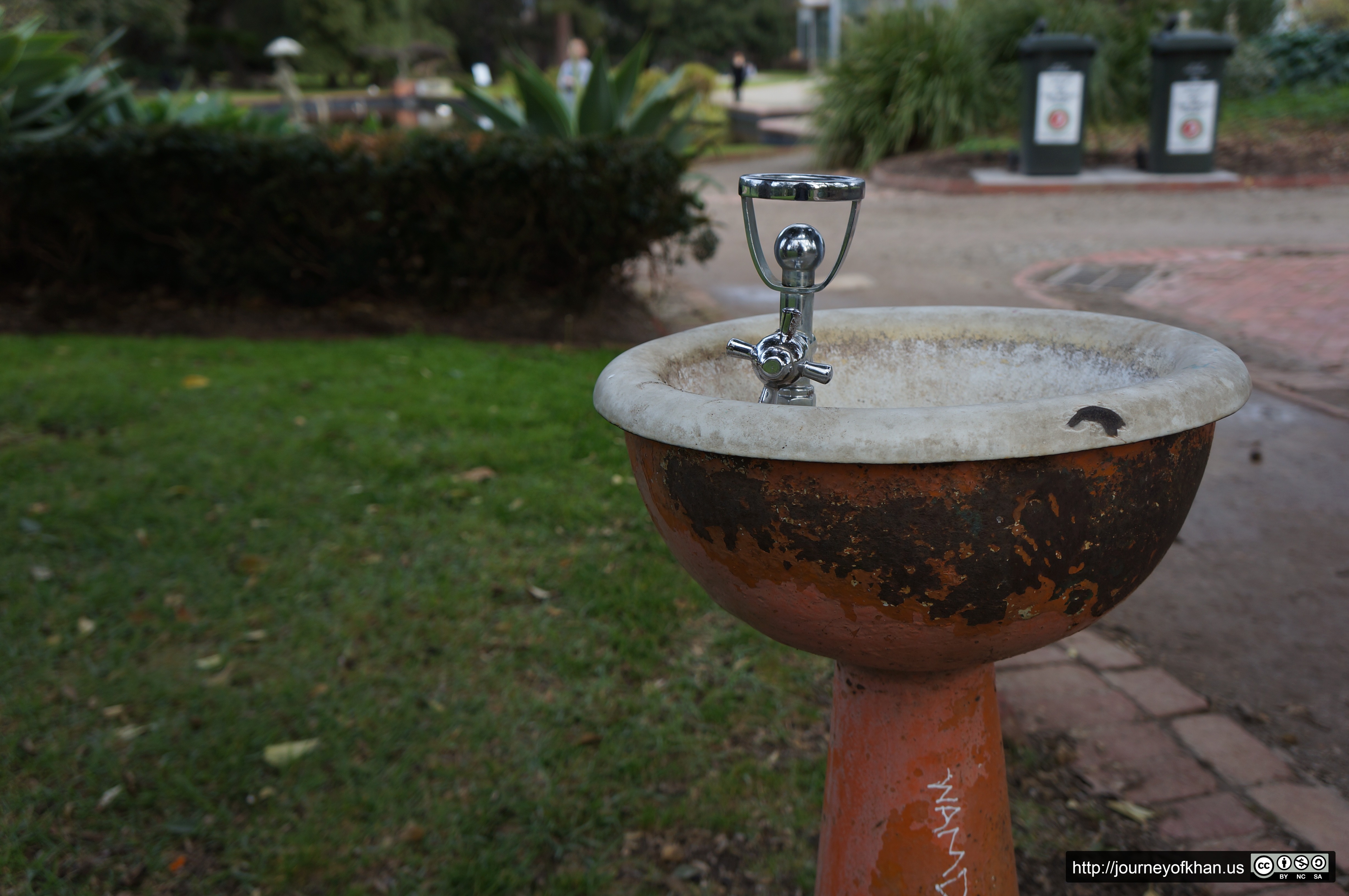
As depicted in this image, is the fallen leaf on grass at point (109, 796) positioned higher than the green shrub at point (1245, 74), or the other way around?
the green shrub at point (1245, 74)

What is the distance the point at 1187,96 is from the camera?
1049cm

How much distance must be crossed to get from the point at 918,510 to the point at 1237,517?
3.11m

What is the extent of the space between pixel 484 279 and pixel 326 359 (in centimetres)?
113

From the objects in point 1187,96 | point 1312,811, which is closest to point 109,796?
point 1312,811

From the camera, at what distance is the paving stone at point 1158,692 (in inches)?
98.7

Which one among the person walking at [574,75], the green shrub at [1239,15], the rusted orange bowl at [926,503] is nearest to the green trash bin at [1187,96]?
the green shrub at [1239,15]

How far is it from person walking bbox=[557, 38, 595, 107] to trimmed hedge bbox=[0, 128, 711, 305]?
0.83 m

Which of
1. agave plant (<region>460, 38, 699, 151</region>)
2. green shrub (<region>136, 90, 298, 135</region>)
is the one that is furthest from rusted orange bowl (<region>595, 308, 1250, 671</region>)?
green shrub (<region>136, 90, 298, 135</region>)

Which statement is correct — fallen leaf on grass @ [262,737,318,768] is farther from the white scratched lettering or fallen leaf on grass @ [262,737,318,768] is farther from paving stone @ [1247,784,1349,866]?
paving stone @ [1247,784,1349,866]

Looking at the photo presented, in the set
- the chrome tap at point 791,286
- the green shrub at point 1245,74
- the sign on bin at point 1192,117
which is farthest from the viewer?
the green shrub at point 1245,74

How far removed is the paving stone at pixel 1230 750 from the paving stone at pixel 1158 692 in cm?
4

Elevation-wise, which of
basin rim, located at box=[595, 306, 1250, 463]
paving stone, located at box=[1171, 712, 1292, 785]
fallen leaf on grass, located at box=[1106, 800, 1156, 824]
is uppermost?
basin rim, located at box=[595, 306, 1250, 463]

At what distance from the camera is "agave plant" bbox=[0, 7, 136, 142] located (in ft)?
20.2

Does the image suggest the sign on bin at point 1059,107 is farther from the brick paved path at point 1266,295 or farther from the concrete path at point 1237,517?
the brick paved path at point 1266,295
